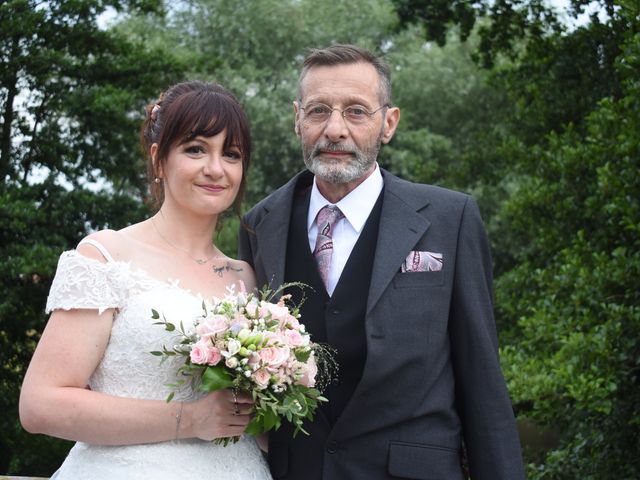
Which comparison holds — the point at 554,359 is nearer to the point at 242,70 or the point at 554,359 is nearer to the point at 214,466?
the point at 214,466

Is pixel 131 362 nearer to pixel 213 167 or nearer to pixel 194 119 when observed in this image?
pixel 213 167

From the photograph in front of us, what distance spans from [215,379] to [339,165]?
43.6 inches

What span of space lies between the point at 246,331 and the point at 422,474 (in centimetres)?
91

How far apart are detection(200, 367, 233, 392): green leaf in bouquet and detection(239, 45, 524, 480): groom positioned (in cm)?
57

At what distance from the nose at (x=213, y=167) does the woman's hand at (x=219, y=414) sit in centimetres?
85

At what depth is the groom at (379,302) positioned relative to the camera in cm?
331

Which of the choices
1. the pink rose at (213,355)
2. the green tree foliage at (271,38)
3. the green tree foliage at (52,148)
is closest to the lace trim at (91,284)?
the pink rose at (213,355)

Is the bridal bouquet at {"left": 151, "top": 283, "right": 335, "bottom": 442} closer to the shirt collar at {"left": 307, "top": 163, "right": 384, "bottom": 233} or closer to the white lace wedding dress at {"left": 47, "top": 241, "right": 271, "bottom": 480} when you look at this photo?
Result: the white lace wedding dress at {"left": 47, "top": 241, "right": 271, "bottom": 480}

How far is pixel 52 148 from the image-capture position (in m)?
7.84

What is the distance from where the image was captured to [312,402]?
3.02 m

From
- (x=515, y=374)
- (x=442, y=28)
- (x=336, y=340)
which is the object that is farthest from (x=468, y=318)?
(x=442, y=28)

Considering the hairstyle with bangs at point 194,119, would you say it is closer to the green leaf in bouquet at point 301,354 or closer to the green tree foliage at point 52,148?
the green leaf in bouquet at point 301,354

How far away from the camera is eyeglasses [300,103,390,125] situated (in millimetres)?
3645

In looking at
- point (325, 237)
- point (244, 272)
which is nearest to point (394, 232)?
point (325, 237)
